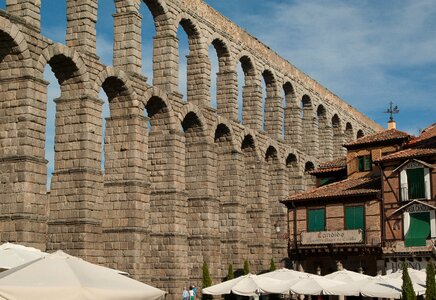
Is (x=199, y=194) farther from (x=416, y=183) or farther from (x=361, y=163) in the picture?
(x=416, y=183)

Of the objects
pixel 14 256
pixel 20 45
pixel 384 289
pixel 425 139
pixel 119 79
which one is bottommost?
pixel 384 289

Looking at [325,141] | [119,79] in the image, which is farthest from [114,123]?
[325,141]

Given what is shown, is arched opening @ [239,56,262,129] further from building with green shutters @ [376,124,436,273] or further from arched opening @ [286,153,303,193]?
building with green shutters @ [376,124,436,273]

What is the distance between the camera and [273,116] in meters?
53.4

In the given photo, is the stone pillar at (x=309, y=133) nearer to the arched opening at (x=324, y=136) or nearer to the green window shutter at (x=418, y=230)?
the arched opening at (x=324, y=136)

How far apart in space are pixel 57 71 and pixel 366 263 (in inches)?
722

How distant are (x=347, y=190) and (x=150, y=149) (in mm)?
10680

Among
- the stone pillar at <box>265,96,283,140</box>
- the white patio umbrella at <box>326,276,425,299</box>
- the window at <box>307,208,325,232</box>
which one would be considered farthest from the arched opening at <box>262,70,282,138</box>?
the white patio umbrella at <box>326,276,425,299</box>

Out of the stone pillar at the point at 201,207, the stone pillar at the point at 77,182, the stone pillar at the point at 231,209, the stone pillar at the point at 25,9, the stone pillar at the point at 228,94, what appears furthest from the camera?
the stone pillar at the point at 228,94

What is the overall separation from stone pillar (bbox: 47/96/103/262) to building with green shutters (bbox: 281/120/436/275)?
12.2 metres

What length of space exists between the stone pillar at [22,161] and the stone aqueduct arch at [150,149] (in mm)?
45

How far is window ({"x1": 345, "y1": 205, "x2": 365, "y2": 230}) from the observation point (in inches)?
1458

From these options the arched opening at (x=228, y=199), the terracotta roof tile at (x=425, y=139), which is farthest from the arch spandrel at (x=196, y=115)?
the terracotta roof tile at (x=425, y=139)

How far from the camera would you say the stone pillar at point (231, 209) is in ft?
149
